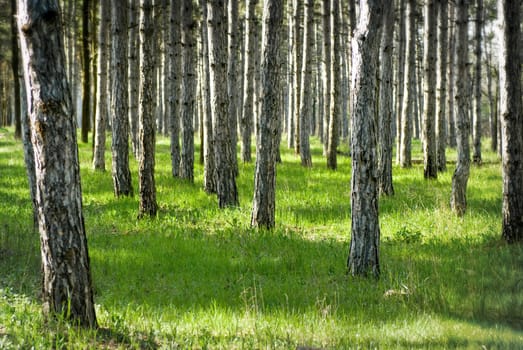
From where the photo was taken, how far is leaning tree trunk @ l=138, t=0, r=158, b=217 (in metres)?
10.3

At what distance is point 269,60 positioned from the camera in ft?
30.9

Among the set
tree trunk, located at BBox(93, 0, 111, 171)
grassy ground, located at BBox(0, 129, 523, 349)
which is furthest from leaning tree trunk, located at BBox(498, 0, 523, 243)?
tree trunk, located at BBox(93, 0, 111, 171)

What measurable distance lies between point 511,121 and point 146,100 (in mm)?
6365

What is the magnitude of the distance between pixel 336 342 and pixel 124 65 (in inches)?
391

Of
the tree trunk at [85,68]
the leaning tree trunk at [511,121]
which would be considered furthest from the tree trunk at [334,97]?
the tree trunk at [85,68]

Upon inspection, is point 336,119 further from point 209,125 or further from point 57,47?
point 57,47

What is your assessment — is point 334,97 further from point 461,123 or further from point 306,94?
point 461,123

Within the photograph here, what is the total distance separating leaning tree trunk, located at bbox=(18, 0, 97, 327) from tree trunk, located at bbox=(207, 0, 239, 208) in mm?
6322

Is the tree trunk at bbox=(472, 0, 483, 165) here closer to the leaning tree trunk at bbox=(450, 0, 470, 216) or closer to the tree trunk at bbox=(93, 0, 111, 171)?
the leaning tree trunk at bbox=(450, 0, 470, 216)

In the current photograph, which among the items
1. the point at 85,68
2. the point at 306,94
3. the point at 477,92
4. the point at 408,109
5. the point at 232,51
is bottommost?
the point at 408,109

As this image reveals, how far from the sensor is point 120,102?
13.3 m

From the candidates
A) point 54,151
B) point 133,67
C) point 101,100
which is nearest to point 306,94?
point 133,67

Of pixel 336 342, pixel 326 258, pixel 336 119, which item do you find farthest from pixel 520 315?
pixel 336 119

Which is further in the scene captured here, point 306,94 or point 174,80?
point 306,94
